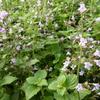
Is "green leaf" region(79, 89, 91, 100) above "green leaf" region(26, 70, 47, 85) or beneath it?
beneath

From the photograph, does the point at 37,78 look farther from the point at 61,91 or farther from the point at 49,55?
the point at 49,55

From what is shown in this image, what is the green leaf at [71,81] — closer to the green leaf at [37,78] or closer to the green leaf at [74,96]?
the green leaf at [74,96]

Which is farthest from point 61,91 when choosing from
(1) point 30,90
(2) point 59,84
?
(1) point 30,90

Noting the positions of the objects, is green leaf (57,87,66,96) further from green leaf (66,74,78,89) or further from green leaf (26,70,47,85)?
green leaf (26,70,47,85)

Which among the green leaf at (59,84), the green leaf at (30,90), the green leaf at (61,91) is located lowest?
the green leaf at (30,90)

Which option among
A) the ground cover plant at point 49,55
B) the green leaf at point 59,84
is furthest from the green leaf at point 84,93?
the green leaf at point 59,84

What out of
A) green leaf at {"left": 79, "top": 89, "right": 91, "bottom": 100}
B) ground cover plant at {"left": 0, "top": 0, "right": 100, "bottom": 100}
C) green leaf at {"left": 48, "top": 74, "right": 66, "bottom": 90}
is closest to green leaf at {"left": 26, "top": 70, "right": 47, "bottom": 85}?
ground cover plant at {"left": 0, "top": 0, "right": 100, "bottom": 100}

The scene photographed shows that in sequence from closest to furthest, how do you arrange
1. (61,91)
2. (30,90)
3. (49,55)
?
1. (61,91)
2. (30,90)
3. (49,55)

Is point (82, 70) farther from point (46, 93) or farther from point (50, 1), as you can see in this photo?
point (50, 1)
